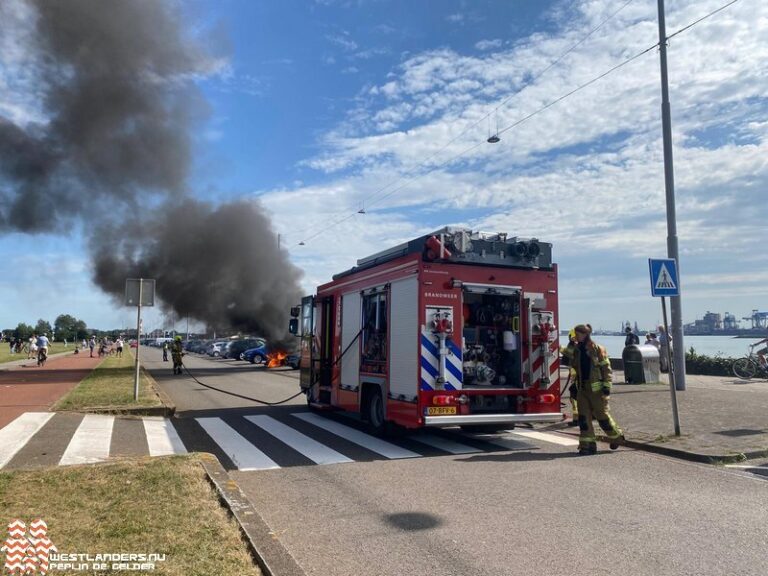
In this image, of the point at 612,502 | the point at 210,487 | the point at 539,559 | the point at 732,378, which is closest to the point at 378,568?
the point at 539,559

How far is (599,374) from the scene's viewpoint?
7527mm

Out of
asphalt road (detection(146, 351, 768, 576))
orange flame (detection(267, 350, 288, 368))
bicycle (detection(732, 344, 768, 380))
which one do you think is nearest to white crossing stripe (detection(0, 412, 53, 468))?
asphalt road (detection(146, 351, 768, 576))

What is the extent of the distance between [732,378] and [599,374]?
1119 centimetres

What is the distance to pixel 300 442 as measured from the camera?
8.41m

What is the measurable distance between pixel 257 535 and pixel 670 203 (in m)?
11.9

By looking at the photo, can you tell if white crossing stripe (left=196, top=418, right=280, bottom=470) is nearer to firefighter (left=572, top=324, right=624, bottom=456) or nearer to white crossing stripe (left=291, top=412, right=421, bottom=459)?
white crossing stripe (left=291, top=412, right=421, bottom=459)

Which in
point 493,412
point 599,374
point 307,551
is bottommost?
point 307,551

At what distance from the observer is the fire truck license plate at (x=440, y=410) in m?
7.39

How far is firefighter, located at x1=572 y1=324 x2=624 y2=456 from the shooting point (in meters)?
7.40

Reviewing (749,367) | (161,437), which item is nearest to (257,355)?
(749,367)

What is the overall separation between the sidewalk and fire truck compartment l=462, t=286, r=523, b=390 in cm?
180

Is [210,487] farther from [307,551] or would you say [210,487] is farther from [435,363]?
[435,363]
